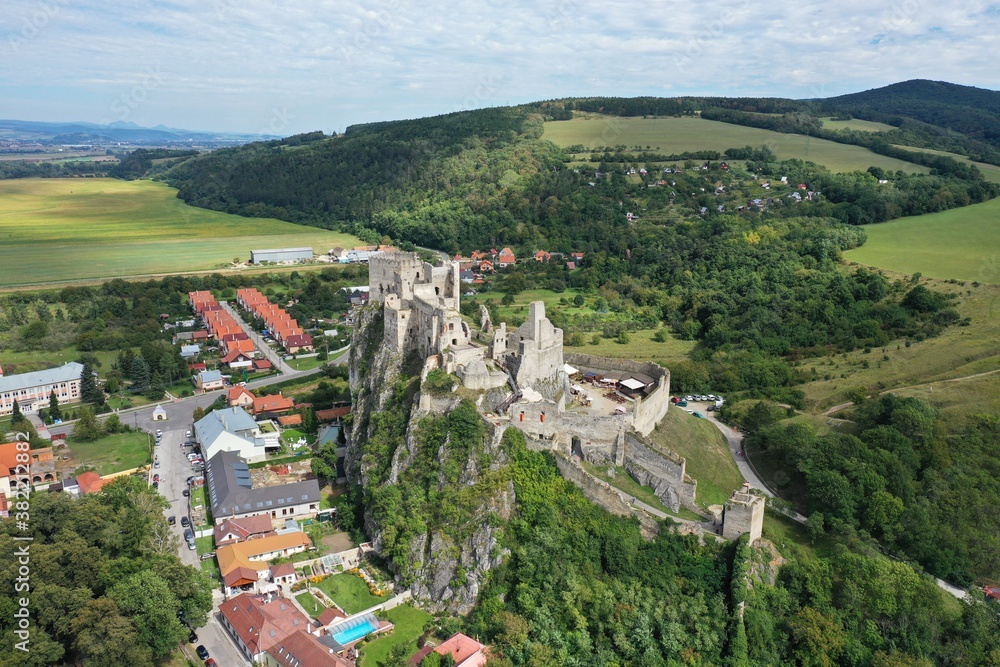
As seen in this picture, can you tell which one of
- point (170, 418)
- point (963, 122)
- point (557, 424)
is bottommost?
point (170, 418)

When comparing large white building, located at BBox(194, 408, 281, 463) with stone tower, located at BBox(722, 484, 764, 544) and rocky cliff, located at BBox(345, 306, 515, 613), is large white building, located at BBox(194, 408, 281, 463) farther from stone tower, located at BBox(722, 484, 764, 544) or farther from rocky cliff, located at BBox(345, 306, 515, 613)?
stone tower, located at BBox(722, 484, 764, 544)

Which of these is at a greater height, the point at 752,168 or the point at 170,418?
the point at 752,168

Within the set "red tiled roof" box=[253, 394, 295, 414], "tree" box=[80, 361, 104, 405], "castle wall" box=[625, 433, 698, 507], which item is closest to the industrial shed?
"tree" box=[80, 361, 104, 405]

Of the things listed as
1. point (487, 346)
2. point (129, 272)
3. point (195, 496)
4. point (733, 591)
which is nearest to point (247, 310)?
point (129, 272)

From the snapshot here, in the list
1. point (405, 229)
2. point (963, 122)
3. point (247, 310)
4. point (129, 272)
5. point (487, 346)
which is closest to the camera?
point (487, 346)

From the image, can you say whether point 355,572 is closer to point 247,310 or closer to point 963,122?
point 247,310

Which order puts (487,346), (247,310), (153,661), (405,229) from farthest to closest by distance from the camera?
(405,229) → (247,310) → (487,346) → (153,661)

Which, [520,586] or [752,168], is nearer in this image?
[520,586]
